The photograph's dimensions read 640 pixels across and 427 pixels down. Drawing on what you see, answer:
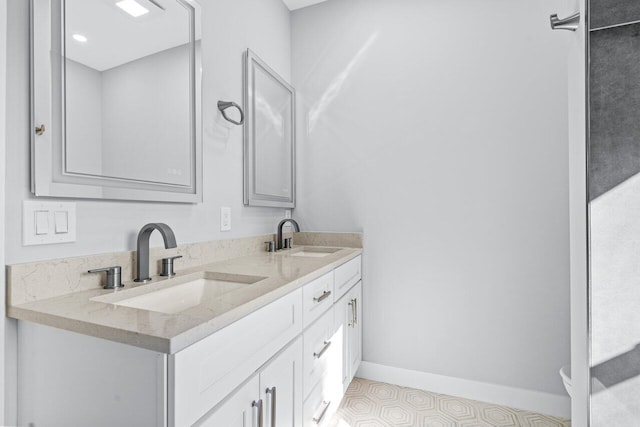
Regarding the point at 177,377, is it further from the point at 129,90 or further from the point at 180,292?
the point at 129,90

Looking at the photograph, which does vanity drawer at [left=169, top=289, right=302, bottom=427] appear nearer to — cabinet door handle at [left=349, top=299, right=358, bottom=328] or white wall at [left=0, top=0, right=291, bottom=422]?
white wall at [left=0, top=0, right=291, bottom=422]

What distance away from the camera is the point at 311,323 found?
132 cm

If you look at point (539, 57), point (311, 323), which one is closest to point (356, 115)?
point (539, 57)

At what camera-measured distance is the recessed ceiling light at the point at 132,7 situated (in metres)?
1.11

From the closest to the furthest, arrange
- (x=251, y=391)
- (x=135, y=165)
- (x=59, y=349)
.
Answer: (x=59, y=349), (x=251, y=391), (x=135, y=165)

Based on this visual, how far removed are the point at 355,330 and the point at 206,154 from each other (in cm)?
135

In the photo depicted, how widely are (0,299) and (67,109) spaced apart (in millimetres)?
543

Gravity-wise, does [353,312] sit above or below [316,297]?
below

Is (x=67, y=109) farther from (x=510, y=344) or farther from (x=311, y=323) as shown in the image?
(x=510, y=344)

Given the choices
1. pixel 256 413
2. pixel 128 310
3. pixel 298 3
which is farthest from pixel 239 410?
pixel 298 3

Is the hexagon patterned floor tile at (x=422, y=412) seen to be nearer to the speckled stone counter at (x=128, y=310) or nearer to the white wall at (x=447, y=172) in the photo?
the white wall at (x=447, y=172)

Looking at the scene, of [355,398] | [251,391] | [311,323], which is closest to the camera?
[251,391]

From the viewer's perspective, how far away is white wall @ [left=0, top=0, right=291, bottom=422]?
0.84 meters

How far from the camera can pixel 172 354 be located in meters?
0.64
